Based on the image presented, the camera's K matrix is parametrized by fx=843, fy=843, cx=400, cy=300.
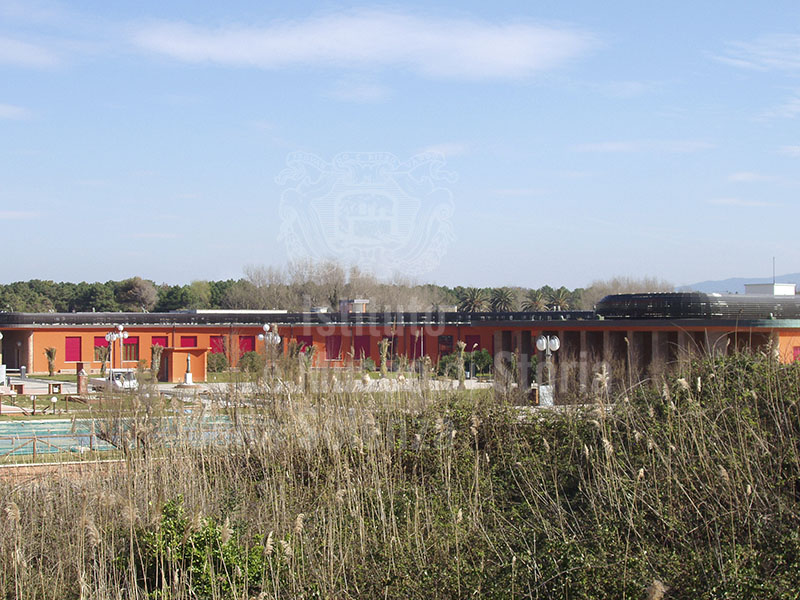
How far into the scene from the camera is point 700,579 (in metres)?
5.89

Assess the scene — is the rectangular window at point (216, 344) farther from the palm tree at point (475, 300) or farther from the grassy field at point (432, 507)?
the grassy field at point (432, 507)

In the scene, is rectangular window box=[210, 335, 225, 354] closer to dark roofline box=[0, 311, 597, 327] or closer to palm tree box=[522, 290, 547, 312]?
dark roofline box=[0, 311, 597, 327]

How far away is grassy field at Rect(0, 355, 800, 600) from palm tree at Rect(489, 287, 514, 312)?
53786mm

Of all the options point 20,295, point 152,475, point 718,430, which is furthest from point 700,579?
point 20,295

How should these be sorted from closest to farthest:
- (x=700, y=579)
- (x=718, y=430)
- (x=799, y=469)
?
(x=700, y=579), (x=799, y=469), (x=718, y=430)

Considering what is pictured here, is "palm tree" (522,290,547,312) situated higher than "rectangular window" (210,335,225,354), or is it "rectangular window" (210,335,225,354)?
"palm tree" (522,290,547,312)

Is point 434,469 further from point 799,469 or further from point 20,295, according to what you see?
point 20,295

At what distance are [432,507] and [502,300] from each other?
57444 mm

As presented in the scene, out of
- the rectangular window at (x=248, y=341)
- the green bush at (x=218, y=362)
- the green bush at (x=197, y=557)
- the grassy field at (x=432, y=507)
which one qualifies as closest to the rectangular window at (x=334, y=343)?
the rectangular window at (x=248, y=341)

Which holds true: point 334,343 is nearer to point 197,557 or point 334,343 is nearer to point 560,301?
point 560,301

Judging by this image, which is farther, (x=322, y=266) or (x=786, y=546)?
(x=322, y=266)

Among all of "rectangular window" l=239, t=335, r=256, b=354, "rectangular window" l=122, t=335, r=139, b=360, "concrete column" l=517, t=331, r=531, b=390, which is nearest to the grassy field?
"concrete column" l=517, t=331, r=531, b=390

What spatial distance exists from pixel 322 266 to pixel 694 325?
47.0 m

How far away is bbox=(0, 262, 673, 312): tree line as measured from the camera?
6316cm
